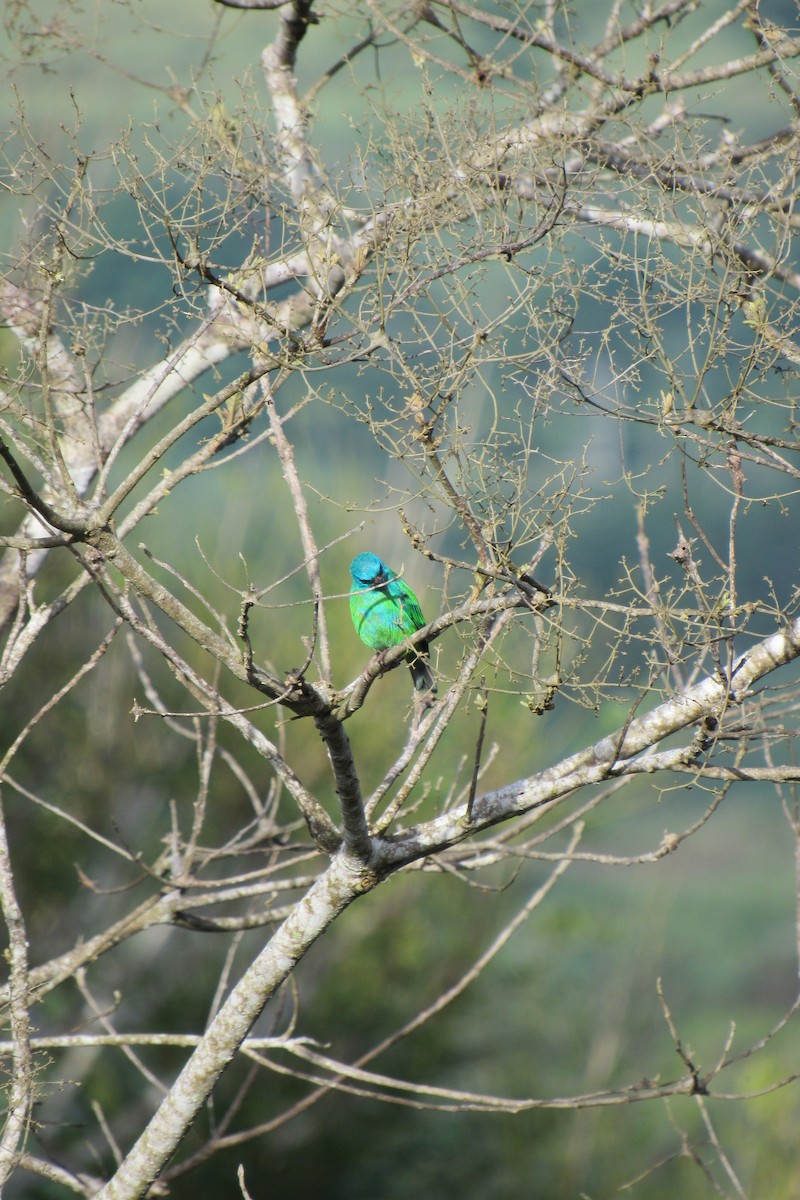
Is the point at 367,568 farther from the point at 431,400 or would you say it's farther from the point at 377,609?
the point at 431,400

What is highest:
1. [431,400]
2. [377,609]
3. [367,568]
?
[367,568]

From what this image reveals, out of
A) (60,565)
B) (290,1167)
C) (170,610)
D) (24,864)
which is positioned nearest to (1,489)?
(170,610)

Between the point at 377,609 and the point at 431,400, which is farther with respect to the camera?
the point at 377,609

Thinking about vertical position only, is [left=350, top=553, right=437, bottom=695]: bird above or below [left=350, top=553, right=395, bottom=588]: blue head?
below

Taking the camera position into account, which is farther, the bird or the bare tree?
the bird

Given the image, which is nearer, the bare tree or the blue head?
the bare tree

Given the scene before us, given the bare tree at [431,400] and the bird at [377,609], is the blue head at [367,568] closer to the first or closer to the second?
the bird at [377,609]

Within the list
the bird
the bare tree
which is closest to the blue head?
the bird

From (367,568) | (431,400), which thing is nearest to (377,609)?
(367,568)

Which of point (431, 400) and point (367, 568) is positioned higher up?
point (367, 568)

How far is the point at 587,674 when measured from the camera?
10.1 feet

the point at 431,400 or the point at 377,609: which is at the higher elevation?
the point at 377,609

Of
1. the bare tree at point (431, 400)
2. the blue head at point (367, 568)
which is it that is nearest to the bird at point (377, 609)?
the blue head at point (367, 568)

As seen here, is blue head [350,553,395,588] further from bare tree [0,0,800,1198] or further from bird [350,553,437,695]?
bare tree [0,0,800,1198]
